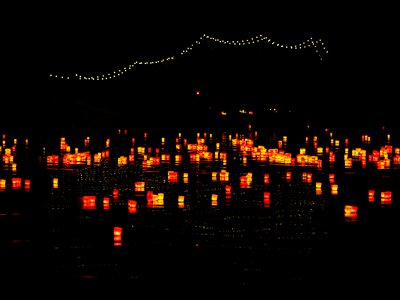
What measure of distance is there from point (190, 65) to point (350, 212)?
19.1 m

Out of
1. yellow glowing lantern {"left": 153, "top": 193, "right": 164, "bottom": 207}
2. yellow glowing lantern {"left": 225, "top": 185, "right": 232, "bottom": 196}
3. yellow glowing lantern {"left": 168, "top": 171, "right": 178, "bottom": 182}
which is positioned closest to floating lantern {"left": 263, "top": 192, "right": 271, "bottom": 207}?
yellow glowing lantern {"left": 225, "top": 185, "right": 232, "bottom": 196}

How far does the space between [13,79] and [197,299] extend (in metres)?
17.0

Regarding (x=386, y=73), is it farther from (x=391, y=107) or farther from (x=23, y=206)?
(x=23, y=206)

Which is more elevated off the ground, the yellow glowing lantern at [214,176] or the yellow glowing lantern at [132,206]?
the yellow glowing lantern at [214,176]

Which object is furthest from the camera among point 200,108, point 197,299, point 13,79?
point 200,108

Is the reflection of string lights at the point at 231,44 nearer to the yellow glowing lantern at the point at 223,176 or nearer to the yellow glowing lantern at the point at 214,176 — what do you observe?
the yellow glowing lantern at the point at 214,176

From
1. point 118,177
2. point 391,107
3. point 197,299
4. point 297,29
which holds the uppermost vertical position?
point 297,29

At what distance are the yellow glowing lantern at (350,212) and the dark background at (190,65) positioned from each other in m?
12.7

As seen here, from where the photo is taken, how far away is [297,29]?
78.1ft

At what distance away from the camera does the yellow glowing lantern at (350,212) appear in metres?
8.66

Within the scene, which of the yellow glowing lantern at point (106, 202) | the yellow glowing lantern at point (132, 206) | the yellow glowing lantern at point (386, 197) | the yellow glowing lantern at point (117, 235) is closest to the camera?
the yellow glowing lantern at point (117, 235)

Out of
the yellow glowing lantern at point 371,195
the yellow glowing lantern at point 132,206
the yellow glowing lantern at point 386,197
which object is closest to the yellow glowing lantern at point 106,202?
the yellow glowing lantern at point 132,206

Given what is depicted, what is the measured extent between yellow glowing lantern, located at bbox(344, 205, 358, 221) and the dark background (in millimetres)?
12701

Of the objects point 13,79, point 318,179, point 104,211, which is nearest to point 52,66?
point 13,79
